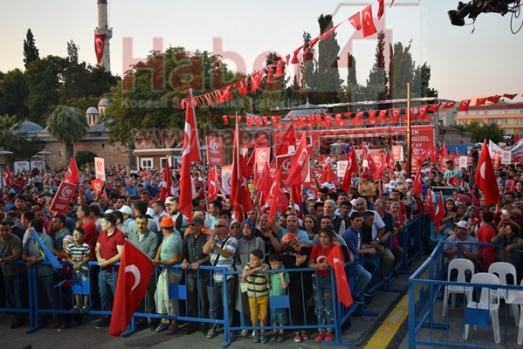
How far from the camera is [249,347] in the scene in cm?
653

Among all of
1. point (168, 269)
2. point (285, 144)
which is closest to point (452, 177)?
point (285, 144)

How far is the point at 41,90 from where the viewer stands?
6906 centimetres

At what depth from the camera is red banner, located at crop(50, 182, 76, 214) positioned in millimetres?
10211

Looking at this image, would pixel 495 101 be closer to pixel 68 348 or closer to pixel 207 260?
pixel 207 260

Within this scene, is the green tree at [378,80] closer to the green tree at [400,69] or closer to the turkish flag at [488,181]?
the green tree at [400,69]

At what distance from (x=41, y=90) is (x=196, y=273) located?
69364 mm

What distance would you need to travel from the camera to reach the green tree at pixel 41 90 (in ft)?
226

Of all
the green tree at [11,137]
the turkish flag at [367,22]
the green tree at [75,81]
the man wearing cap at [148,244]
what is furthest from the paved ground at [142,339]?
the green tree at [75,81]

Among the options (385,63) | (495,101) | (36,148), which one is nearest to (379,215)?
(495,101)

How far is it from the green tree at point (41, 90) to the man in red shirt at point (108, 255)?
6495 cm

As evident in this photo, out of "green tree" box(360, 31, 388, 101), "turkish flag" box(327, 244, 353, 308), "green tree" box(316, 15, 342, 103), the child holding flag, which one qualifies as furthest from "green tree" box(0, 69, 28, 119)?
"turkish flag" box(327, 244, 353, 308)

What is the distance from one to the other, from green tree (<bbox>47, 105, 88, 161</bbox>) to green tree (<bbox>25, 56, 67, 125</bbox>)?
689 inches

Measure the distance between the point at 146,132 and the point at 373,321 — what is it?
34035 mm

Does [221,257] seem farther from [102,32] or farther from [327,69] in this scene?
[102,32]
